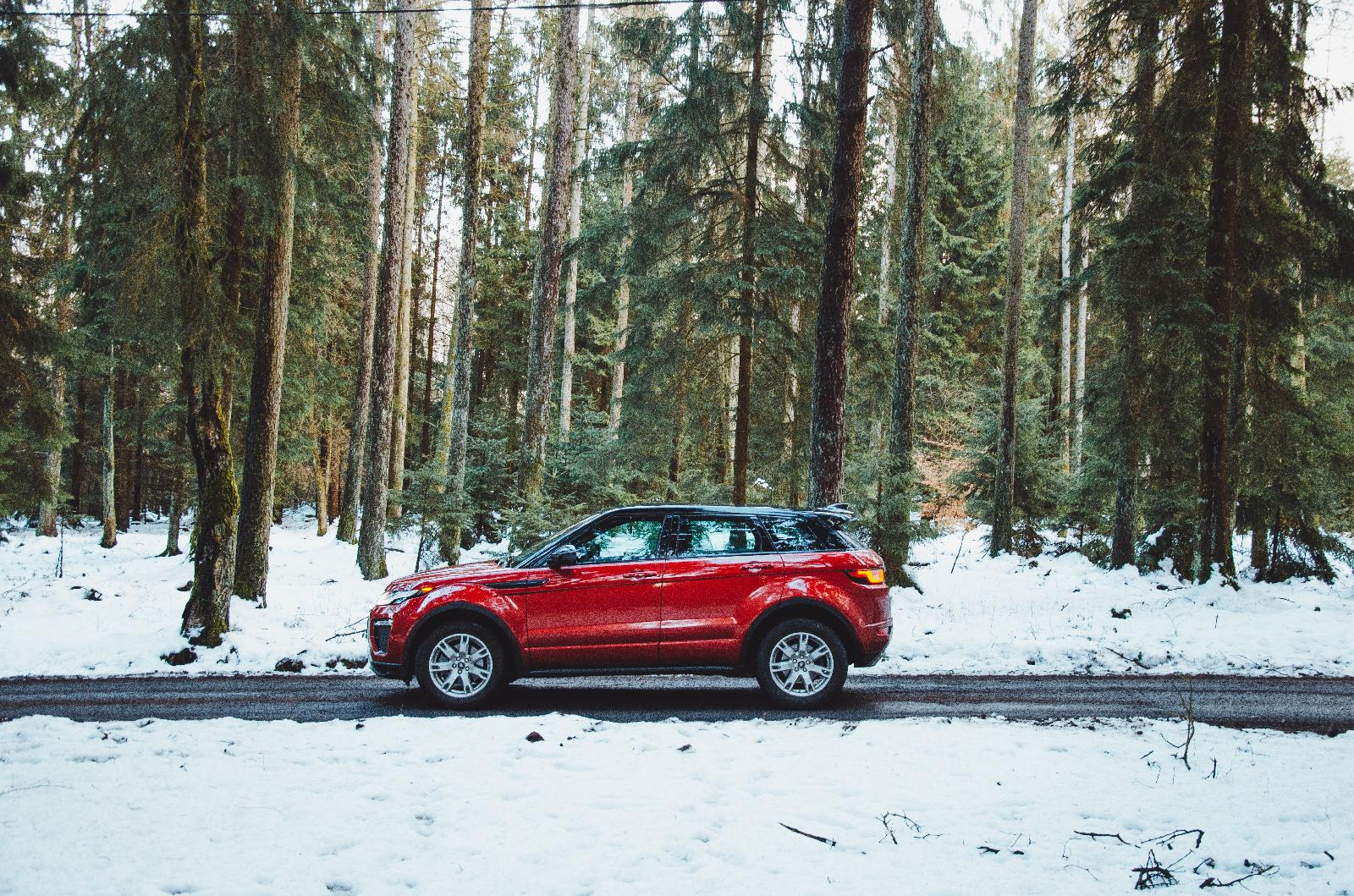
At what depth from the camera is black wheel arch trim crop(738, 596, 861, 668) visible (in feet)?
22.2

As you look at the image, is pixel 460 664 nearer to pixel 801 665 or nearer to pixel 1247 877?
pixel 801 665

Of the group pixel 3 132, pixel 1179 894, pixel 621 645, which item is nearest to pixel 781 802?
pixel 1179 894

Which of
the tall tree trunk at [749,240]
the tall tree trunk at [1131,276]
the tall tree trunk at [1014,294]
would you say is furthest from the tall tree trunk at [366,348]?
the tall tree trunk at [1131,276]

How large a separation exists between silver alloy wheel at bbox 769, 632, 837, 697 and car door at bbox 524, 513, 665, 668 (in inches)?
43.7

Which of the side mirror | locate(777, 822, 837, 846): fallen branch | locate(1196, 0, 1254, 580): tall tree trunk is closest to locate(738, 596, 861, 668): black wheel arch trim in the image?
the side mirror

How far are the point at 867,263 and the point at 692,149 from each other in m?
4.01

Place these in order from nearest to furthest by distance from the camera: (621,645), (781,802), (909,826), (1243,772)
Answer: (909,826), (781,802), (1243,772), (621,645)

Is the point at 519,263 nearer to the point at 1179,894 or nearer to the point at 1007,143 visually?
the point at 1007,143

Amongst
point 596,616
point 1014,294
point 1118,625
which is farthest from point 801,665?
point 1014,294

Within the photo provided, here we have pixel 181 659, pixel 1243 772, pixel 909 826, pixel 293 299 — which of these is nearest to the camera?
pixel 909 826

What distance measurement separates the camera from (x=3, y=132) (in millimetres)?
17750

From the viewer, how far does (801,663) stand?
6.86 meters

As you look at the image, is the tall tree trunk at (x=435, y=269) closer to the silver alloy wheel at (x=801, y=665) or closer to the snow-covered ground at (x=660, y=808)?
the silver alloy wheel at (x=801, y=665)

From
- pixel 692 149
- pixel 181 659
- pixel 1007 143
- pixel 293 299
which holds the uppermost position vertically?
pixel 1007 143
